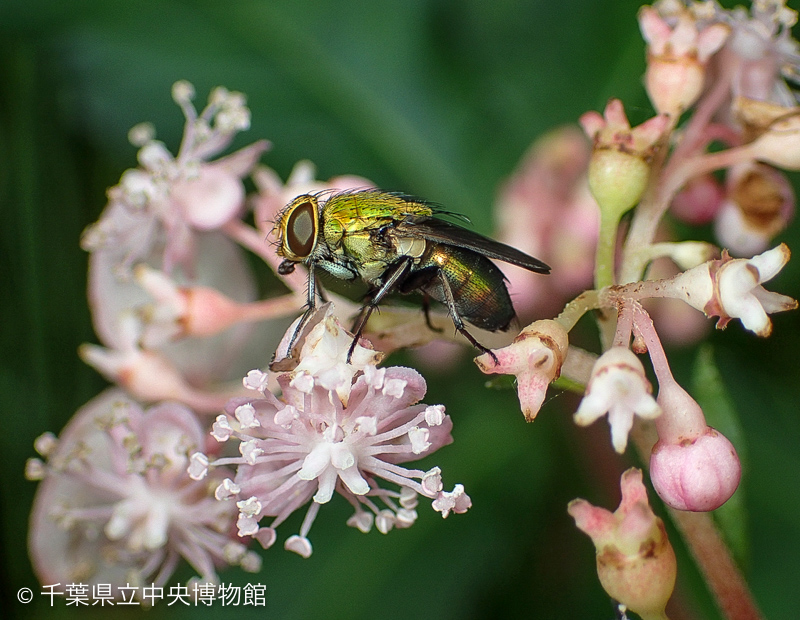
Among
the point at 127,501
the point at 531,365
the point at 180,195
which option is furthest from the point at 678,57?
the point at 127,501

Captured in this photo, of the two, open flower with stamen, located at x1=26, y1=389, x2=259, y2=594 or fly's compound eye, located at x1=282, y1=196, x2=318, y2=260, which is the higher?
fly's compound eye, located at x1=282, y1=196, x2=318, y2=260

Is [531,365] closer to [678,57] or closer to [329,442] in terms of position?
[329,442]

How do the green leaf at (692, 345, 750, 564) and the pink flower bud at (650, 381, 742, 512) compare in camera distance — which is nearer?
the pink flower bud at (650, 381, 742, 512)

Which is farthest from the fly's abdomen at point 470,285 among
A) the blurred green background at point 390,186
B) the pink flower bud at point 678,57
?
the blurred green background at point 390,186

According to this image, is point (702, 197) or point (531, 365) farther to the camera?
point (702, 197)

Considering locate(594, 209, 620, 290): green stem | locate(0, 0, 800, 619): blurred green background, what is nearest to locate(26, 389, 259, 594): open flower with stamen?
locate(0, 0, 800, 619): blurred green background

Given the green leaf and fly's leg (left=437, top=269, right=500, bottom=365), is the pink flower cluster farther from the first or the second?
the green leaf

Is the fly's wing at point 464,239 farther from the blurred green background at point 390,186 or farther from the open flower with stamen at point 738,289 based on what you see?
the blurred green background at point 390,186
